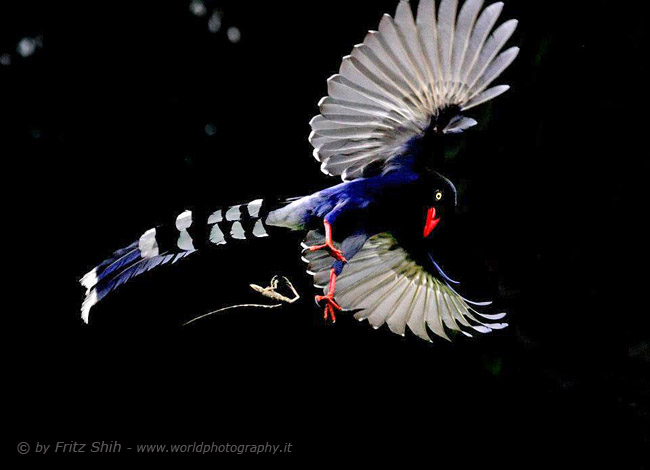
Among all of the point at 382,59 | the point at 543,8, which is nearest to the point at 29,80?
the point at 382,59

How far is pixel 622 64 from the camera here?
5.26 ft

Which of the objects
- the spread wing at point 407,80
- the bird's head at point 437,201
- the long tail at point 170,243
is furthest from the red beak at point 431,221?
the long tail at point 170,243

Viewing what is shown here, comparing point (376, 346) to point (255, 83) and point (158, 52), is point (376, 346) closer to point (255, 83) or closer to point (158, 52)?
point (255, 83)

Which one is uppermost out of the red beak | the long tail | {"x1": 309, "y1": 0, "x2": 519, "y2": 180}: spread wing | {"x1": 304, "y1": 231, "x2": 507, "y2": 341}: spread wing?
{"x1": 309, "y1": 0, "x2": 519, "y2": 180}: spread wing

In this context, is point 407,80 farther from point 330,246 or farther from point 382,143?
point 330,246

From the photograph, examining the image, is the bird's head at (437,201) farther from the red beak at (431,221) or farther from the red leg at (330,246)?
the red leg at (330,246)

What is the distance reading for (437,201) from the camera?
43.6 inches

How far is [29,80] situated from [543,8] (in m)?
1.28

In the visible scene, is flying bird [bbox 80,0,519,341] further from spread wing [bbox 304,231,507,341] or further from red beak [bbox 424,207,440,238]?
spread wing [bbox 304,231,507,341]

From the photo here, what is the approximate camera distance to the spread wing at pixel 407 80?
98 centimetres

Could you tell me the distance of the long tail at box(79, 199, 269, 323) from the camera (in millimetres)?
1130

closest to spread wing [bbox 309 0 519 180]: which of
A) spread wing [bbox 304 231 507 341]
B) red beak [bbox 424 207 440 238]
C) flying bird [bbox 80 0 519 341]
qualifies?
flying bird [bbox 80 0 519 341]

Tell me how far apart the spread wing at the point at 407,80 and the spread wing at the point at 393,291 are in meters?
0.24

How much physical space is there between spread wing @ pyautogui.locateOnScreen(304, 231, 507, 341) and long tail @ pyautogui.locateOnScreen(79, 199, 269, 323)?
235mm
